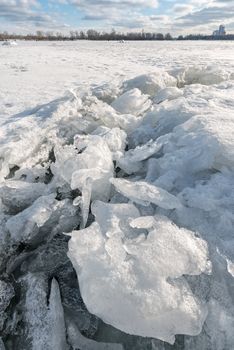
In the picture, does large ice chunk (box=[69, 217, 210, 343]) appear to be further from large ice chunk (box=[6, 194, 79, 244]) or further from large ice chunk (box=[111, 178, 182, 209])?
large ice chunk (box=[6, 194, 79, 244])

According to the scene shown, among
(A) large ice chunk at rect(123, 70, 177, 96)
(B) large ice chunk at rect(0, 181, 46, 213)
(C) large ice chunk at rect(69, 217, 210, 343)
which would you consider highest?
(C) large ice chunk at rect(69, 217, 210, 343)

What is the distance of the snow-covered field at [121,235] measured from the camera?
1471 millimetres

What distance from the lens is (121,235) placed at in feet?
5.84

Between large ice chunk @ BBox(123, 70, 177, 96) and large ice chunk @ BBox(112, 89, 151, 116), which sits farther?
large ice chunk @ BBox(123, 70, 177, 96)

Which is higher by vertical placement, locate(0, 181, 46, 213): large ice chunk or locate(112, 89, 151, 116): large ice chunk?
locate(0, 181, 46, 213): large ice chunk

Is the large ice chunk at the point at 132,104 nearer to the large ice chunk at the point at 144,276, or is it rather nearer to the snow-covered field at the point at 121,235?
the snow-covered field at the point at 121,235

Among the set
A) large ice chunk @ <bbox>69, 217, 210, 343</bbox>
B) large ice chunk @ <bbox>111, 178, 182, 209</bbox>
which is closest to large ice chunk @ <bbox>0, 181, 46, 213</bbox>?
large ice chunk @ <bbox>111, 178, 182, 209</bbox>

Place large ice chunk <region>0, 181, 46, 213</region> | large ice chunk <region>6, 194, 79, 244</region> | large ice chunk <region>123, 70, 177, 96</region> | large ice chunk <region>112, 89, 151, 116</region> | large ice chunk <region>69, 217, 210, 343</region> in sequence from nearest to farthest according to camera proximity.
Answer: large ice chunk <region>69, 217, 210, 343</region>, large ice chunk <region>6, 194, 79, 244</region>, large ice chunk <region>0, 181, 46, 213</region>, large ice chunk <region>112, 89, 151, 116</region>, large ice chunk <region>123, 70, 177, 96</region>

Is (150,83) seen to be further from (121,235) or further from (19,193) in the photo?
(121,235)

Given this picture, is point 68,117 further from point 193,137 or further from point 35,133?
point 193,137

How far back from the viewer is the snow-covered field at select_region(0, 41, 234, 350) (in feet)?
4.83

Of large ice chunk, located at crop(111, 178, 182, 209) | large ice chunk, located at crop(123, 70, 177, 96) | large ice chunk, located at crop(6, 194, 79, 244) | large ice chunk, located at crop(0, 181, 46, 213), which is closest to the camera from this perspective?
large ice chunk, located at crop(111, 178, 182, 209)

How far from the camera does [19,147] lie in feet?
9.89

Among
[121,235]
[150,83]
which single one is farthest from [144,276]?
[150,83]
